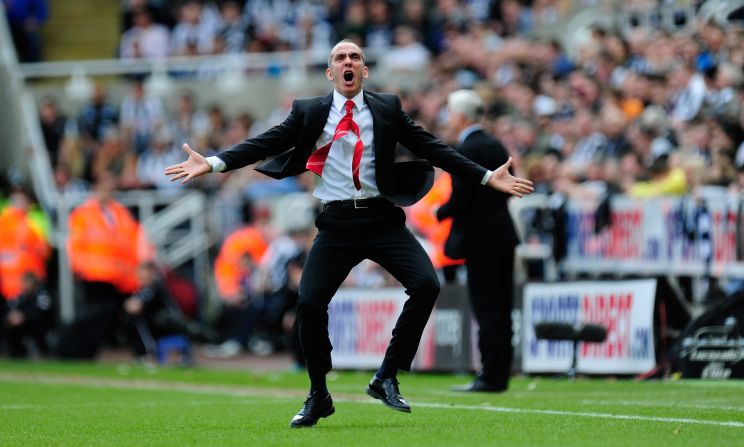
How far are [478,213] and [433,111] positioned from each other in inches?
383

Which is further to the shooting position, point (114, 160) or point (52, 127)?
point (52, 127)

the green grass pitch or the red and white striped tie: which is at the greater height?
the red and white striped tie

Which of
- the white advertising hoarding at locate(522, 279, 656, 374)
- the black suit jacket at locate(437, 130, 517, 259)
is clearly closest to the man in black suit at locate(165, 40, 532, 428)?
the black suit jacket at locate(437, 130, 517, 259)

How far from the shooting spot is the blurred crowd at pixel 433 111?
56.5ft

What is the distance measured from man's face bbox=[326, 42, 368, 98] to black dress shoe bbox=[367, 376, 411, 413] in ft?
5.93

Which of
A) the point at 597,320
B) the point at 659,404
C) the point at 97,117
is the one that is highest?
the point at 97,117

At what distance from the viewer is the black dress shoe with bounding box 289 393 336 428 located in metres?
9.80

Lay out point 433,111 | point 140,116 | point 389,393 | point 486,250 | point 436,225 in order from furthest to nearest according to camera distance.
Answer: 1. point 140,116
2. point 433,111
3. point 436,225
4. point 486,250
5. point 389,393

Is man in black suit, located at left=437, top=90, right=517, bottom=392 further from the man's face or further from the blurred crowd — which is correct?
the man's face

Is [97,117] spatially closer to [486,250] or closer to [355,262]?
[486,250]

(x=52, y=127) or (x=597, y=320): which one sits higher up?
(x=52, y=127)

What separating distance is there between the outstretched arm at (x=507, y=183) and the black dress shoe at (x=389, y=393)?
1390mm

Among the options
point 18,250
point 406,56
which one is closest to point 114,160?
point 18,250

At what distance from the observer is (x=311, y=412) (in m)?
9.83
